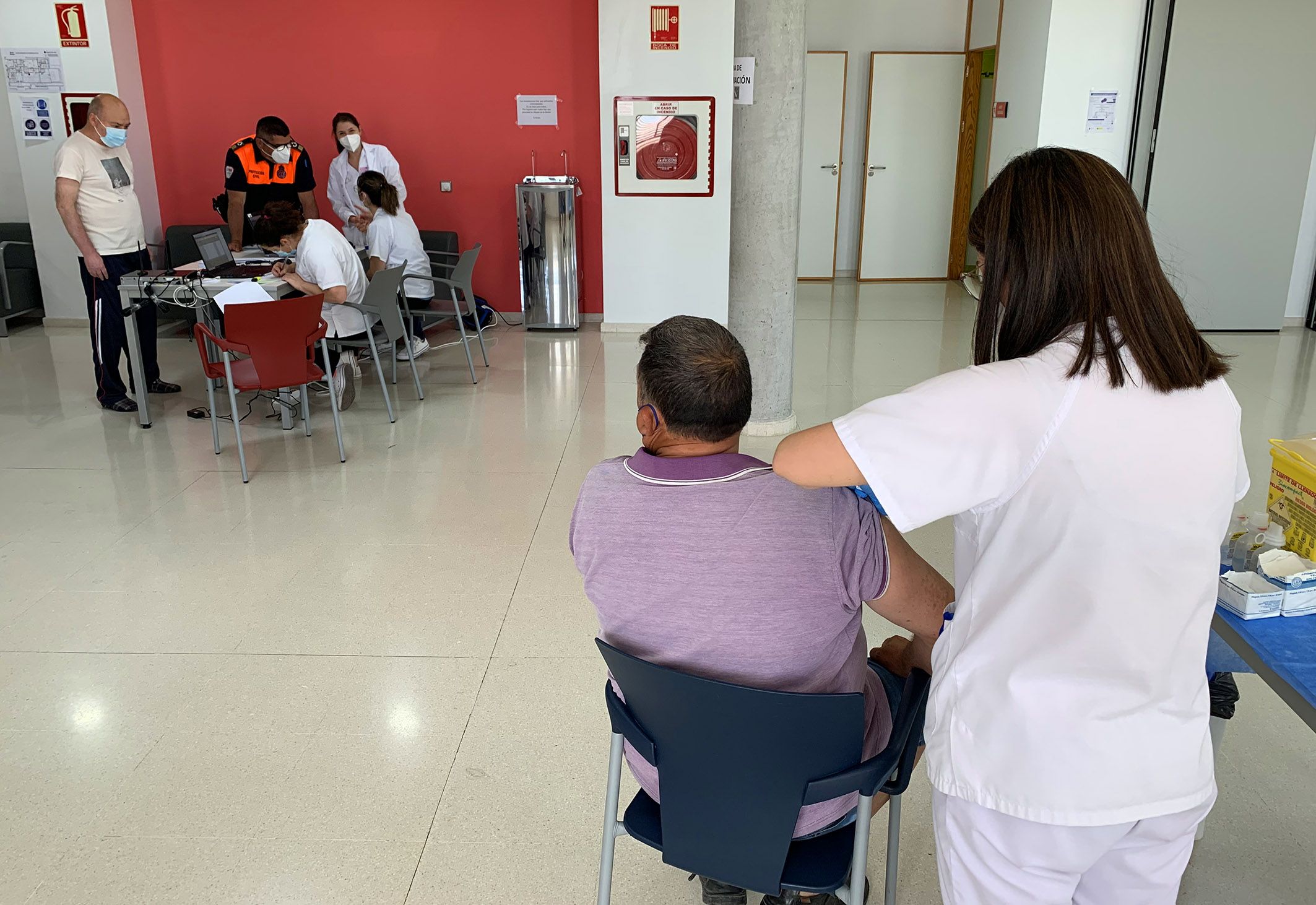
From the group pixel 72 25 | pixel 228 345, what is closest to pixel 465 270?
pixel 228 345

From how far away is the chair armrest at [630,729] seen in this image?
1573 millimetres

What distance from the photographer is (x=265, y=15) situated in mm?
7672

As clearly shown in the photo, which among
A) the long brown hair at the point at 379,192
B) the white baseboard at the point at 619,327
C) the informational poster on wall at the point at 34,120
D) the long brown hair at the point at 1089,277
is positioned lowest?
the white baseboard at the point at 619,327

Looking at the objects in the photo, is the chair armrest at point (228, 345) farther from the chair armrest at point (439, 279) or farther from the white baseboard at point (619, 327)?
the white baseboard at point (619, 327)

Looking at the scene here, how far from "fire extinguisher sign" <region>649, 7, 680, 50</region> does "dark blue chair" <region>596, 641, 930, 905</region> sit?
647cm

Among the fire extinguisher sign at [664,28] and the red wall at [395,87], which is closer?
the fire extinguisher sign at [664,28]

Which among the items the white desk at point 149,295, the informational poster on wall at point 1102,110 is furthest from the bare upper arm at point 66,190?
the informational poster on wall at point 1102,110

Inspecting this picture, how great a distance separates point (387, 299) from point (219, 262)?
0.86 metres

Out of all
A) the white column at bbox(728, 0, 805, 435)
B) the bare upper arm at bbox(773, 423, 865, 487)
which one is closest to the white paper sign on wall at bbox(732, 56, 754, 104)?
the white column at bbox(728, 0, 805, 435)

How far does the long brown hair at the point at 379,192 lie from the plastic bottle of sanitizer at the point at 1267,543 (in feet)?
17.6

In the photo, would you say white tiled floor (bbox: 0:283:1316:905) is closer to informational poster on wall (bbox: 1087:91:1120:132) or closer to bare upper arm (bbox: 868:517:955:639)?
bare upper arm (bbox: 868:517:955:639)

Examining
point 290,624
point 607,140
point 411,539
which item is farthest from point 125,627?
point 607,140

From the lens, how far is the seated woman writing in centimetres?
516

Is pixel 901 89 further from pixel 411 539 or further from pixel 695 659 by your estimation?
pixel 695 659
